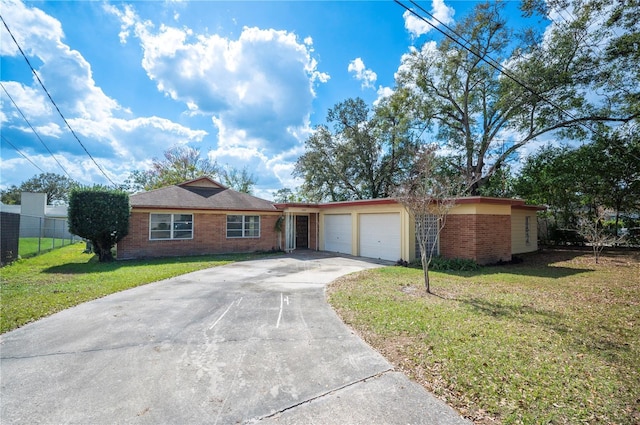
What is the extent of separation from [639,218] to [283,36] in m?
25.6

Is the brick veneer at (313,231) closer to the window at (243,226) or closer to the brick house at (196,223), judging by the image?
the brick house at (196,223)

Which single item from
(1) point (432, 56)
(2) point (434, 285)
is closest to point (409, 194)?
(2) point (434, 285)

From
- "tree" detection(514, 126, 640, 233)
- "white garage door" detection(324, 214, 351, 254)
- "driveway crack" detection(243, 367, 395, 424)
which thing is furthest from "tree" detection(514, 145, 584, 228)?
"driveway crack" detection(243, 367, 395, 424)

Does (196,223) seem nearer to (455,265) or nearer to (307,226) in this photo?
(307,226)

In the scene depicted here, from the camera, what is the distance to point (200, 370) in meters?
3.59

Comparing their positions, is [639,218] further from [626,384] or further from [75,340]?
[75,340]

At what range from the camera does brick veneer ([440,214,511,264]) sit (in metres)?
11.8

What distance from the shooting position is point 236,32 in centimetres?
959

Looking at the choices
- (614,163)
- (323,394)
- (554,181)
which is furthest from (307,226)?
(614,163)

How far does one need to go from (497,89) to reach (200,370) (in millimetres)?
23746

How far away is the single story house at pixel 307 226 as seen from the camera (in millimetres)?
12281

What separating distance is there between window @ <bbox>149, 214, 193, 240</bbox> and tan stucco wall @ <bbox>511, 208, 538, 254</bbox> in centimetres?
1774

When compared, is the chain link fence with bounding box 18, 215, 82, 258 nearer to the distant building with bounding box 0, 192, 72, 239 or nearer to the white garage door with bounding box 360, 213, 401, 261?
the distant building with bounding box 0, 192, 72, 239

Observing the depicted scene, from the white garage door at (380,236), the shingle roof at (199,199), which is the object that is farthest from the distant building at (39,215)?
the white garage door at (380,236)
